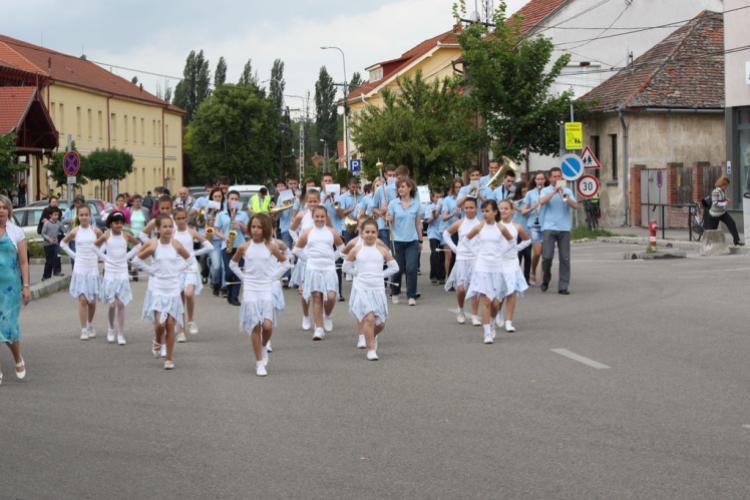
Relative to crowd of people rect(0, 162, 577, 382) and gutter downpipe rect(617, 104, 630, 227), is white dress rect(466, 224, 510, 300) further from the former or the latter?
gutter downpipe rect(617, 104, 630, 227)

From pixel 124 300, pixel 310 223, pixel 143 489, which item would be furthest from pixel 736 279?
pixel 143 489

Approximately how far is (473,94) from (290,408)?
34169 millimetres

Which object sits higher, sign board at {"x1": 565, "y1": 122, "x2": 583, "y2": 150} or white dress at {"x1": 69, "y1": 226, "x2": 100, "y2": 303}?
sign board at {"x1": 565, "y1": 122, "x2": 583, "y2": 150}

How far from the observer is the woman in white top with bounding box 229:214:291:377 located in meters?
10.7

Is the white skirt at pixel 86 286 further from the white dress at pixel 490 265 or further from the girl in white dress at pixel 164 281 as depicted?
the white dress at pixel 490 265

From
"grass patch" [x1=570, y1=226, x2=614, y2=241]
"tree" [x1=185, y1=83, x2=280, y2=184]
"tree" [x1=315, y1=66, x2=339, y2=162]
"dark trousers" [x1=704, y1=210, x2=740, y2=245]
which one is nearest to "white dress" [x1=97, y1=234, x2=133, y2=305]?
"dark trousers" [x1=704, y1=210, x2=740, y2=245]

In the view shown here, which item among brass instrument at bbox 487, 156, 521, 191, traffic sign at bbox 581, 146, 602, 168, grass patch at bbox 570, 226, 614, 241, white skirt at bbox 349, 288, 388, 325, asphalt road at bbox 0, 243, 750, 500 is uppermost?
traffic sign at bbox 581, 146, 602, 168

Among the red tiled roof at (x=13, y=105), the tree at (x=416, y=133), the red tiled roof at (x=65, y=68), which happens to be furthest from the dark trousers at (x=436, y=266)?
the red tiled roof at (x=65, y=68)

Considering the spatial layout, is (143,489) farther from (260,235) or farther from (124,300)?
(124,300)

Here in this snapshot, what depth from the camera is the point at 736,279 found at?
1962 centimetres

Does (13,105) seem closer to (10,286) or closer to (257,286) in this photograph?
(10,286)

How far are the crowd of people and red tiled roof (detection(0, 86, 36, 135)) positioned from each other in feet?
91.5

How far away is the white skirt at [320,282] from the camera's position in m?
13.3

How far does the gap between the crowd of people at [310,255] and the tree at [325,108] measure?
10065cm
